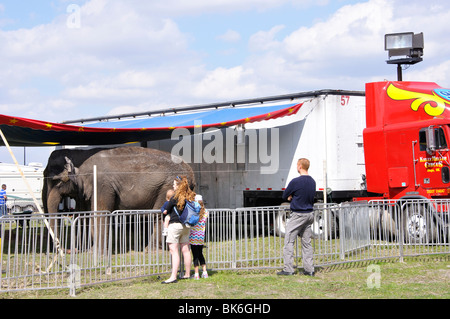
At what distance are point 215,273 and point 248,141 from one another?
5.67 m

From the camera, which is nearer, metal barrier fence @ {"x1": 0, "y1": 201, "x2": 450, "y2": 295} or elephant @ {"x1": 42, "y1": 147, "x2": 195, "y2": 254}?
metal barrier fence @ {"x1": 0, "y1": 201, "x2": 450, "y2": 295}

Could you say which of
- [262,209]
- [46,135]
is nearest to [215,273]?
[262,209]

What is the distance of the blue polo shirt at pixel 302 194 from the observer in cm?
872

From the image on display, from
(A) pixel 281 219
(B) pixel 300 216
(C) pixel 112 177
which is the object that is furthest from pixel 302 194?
(C) pixel 112 177

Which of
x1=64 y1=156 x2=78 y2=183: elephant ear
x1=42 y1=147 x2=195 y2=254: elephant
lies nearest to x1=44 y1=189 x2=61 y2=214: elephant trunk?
x1=42 y1=147 x2=195 y2=254: elephant

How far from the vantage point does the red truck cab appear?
1189 cm

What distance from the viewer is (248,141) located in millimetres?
14266

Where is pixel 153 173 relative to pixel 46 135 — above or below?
below

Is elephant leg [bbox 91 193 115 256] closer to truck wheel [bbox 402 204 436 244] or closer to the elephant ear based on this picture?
the elephant ear

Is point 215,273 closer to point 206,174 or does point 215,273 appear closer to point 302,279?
point 302,279

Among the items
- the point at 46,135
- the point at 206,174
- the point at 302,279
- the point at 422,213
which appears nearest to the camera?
the point at 302,279

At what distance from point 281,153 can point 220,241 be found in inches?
187

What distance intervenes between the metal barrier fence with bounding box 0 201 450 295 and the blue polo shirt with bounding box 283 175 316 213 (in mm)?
762
